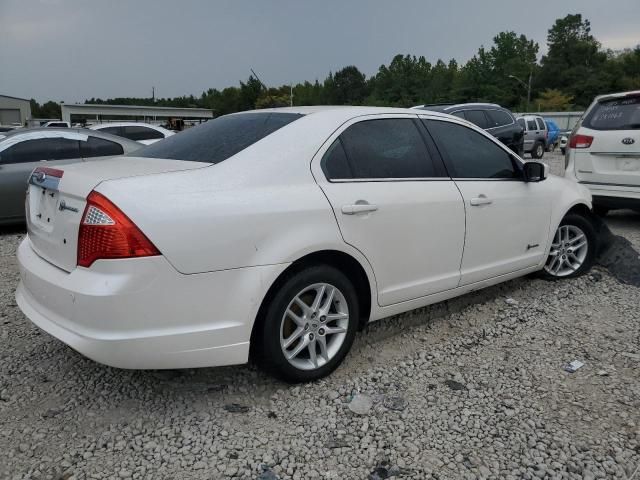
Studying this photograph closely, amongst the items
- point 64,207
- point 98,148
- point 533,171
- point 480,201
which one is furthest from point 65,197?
point 98,148

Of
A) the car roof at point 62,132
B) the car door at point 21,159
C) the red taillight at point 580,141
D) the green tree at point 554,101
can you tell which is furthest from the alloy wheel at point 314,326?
the green tree at point 554,101

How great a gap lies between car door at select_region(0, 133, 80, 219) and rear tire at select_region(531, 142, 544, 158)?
58.7 ft

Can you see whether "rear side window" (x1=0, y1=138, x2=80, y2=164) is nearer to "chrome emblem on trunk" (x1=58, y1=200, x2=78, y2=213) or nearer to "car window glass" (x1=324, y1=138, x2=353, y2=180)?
"chrome emblem on trunk" (x1=58, y1=200, x2=78, y2=213)

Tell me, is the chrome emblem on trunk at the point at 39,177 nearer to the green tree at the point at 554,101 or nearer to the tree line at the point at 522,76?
the tree line at the point at 522,76

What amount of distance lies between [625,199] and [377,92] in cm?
9441

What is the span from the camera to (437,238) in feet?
11.3

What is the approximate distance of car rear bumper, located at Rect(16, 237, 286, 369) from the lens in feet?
7.73

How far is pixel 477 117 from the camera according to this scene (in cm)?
1200

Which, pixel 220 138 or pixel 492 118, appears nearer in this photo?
pixel 220 138

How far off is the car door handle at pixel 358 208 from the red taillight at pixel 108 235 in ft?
3.52

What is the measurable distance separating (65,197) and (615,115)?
6.40m

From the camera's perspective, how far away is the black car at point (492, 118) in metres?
11.8

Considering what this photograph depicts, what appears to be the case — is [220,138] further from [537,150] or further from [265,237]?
[537,150]

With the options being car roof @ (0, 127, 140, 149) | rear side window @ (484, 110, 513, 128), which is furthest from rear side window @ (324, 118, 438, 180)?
rear side window @ (484, 110, 513, 128)
